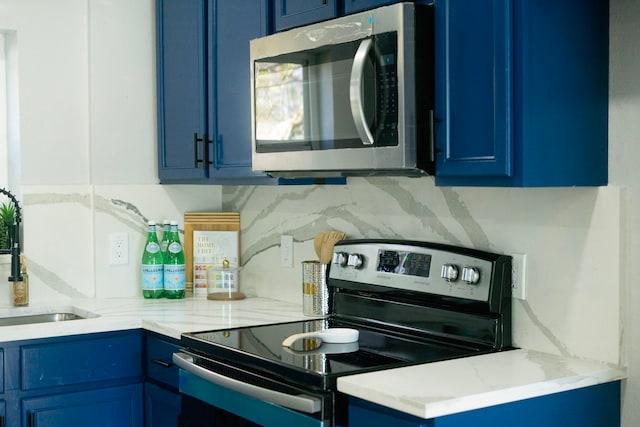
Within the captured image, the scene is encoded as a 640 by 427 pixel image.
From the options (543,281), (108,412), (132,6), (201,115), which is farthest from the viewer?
(132,6)

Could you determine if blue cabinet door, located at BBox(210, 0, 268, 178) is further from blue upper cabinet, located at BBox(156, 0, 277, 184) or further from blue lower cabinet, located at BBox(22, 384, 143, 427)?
blue lower cabinet, located at BBox(22, 384, 143, 427)

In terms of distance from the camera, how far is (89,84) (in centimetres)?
347

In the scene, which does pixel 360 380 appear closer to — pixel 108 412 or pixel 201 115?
pixel 108 412

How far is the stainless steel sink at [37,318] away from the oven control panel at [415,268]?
106cm

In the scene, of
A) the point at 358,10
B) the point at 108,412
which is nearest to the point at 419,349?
the point at 358,10

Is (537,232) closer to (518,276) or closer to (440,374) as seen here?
(518,276)

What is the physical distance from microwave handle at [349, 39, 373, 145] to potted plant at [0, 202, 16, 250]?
1669 millimetres

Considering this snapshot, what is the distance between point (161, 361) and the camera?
114 inches

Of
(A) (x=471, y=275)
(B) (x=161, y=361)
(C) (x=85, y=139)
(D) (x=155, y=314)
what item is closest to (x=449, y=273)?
(A) (x=471, y=275)

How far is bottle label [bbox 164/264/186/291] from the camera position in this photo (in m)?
3.45

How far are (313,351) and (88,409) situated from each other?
967 mm

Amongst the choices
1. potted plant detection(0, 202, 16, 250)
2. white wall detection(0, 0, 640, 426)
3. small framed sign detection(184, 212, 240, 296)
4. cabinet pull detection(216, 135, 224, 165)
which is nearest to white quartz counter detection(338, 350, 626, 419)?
white wall detection(0, 0, 640, 426)

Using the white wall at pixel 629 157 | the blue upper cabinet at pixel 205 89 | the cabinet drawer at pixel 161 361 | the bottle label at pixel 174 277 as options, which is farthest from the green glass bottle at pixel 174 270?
the white wall at pixel 629 157

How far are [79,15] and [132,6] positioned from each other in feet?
0.71
